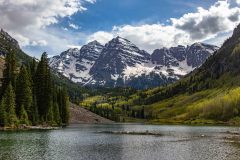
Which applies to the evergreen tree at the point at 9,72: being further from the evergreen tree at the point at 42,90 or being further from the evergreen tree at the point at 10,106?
the evergreen tree at the point at 42,90

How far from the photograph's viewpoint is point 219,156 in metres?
66.3

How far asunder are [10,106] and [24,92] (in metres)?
12.7

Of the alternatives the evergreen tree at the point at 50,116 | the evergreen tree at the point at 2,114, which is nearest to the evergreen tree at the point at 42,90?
the evergreen tree at the point at 50,116

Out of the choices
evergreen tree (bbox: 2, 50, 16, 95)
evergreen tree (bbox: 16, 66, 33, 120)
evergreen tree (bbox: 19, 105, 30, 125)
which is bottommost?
evergreen tree (bbox: 19, 105, 30, 125)

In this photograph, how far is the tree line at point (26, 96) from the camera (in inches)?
5217

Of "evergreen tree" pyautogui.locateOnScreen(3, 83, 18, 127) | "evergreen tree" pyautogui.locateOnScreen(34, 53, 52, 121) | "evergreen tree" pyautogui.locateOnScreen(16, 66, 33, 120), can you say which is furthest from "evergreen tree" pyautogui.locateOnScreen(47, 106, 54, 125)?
"evergreen tree" pyautogui.locateOnScreen(3, 83, 18, 127)

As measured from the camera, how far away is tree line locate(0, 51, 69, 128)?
5217 inches

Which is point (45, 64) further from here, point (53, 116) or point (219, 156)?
point (219, 156)

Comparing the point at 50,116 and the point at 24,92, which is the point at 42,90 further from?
the point at 24,92

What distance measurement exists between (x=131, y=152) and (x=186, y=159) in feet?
41.7

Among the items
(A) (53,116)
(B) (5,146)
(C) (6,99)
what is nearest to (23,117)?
(C) (6,99)

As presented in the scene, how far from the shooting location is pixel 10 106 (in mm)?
132125

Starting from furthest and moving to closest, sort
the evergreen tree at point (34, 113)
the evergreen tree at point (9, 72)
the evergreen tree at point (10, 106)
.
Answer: the evergreen tree at point (34, 113)
the evergreen tree at point (9, 72)
the evergreen tree at point (10, 106)

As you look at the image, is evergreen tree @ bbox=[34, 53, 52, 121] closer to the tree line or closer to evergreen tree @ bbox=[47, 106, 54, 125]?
the tree line
